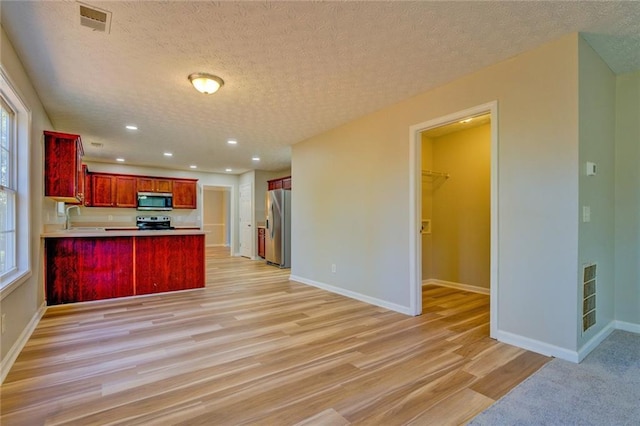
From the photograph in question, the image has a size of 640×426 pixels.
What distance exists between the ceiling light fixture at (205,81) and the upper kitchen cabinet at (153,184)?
5.80 m

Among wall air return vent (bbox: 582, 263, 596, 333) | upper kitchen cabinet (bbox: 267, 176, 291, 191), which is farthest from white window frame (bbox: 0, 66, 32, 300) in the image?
upper kitchen cabinet (bbox: 267, 176, 291, 191)

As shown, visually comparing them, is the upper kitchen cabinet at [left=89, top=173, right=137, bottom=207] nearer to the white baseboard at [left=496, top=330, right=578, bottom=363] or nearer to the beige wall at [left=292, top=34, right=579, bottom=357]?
the beige wall at [left=292, top=34, right=579, bottom=357]

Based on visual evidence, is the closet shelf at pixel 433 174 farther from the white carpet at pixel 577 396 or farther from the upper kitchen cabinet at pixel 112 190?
the upper kitchen cabinet at pixel 112 190

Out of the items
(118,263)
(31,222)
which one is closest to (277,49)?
(31,222)

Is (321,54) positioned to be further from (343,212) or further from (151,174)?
(151,174)

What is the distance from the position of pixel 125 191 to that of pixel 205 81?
6.05m

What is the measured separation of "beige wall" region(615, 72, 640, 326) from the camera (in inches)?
115

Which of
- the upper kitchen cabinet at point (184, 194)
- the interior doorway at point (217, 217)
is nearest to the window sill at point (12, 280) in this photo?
the upper kitchen cabinet at point (184, 194)

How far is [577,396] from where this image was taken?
6.31 ft

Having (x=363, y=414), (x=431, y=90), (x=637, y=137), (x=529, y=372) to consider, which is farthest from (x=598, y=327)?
(x=431, y=90)

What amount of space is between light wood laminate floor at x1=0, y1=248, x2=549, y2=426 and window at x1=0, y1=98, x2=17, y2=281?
2.58 feet

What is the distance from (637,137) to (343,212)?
10.3ft

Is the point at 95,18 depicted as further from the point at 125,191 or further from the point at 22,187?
the point at 125,191

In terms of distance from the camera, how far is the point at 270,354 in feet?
8.35
